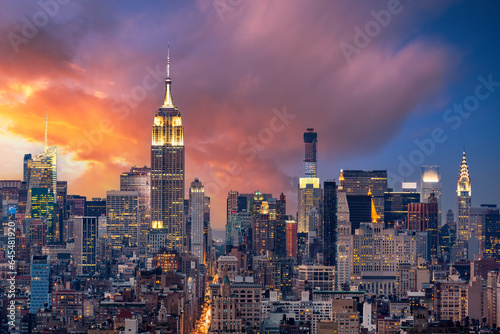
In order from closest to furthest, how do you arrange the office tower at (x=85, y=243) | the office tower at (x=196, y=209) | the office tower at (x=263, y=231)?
the office tower at (x=263, y=231) < the office tower at (x=85, y=243) < the office tower at (x=196, y=209)

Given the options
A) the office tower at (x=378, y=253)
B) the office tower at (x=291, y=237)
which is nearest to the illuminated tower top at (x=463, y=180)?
the office tower at (x=378, y=253)

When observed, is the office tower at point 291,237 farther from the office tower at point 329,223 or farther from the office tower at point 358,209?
the office tower at point 358,209

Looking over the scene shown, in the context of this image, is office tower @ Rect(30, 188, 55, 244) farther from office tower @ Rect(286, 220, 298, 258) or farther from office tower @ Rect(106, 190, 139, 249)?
office tower @ Rect(286, 220, 298, 258)

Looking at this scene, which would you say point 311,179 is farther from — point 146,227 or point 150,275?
point 150,275

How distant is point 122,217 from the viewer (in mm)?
139000

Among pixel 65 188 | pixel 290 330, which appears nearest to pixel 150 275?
pixel 290 330

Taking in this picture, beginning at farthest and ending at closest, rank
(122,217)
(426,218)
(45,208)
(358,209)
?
(122,217)
(45,208)
(426,218)
(358,209)

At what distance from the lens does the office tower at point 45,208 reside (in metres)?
128

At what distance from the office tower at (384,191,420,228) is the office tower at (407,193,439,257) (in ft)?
3.72

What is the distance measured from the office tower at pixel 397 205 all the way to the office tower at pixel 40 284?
171ft

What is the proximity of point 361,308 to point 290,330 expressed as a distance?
11.4 metres

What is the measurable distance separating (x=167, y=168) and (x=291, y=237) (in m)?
21.7

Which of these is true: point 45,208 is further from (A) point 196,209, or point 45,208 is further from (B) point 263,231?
(B) point 263,231

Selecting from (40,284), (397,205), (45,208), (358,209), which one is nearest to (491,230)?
(358,209)
